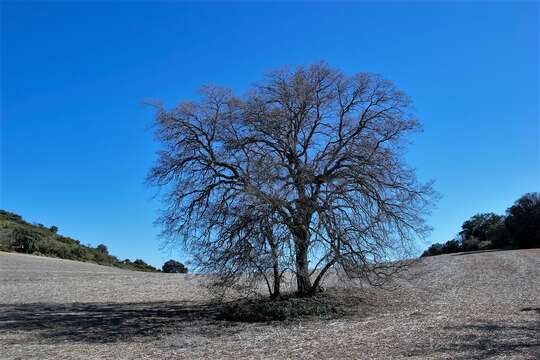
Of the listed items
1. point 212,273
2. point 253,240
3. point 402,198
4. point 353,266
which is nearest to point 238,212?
point 253,240

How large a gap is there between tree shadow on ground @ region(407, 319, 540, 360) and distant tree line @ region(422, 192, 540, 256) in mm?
20926

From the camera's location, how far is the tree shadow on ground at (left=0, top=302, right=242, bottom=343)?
37.4 ft

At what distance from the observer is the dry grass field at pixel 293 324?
8.95 m

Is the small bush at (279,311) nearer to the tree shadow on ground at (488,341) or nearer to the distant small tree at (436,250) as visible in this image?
the tree shadow on ground at (488,341)

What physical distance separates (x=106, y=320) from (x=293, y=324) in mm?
5344

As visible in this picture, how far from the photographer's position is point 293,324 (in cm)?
1195

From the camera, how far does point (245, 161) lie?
1452 centimetres

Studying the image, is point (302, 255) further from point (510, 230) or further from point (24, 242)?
point (24, 242)

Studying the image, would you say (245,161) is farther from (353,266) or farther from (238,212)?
(353,266)

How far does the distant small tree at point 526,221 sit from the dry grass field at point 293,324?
9951 mm

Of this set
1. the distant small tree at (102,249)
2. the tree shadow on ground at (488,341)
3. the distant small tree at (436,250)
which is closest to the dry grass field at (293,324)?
the tree shadow on ground at (488,341)

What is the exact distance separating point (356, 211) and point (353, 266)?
1559mm

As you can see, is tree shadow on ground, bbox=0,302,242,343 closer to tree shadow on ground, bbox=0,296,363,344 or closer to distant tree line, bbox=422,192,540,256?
tree shadow on ground, bbox=0,296,363,344

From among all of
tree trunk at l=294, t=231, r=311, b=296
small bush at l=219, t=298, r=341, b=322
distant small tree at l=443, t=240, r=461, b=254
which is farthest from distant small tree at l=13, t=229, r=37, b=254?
distant small tree at l=443, t=240, r=461, b=254
